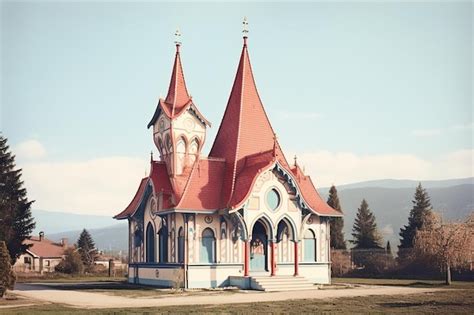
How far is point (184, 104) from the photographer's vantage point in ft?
123

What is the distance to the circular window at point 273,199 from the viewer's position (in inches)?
1361

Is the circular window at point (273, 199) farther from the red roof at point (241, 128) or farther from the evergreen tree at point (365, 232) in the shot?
the evergreen tree at point (365, 232)

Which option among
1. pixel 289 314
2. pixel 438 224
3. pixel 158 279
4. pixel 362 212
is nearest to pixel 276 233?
pixel 158 279

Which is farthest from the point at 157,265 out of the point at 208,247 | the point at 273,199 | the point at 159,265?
the point at 273,199

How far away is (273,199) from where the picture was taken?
3475 centimetres

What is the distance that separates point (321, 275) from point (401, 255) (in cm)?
1190

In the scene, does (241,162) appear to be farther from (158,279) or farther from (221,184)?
(158,279)

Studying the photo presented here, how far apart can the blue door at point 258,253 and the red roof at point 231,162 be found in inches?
133

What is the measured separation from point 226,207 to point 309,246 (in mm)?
6440

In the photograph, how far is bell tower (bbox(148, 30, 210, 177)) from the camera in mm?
36219

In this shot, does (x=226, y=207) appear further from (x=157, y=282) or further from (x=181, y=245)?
(x=157, y=282)

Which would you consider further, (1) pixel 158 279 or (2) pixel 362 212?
(2) pixel 362 212

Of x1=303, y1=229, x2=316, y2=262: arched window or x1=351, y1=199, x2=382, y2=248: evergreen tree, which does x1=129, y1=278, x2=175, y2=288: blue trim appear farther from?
x1=351, y1=199, x2=382, y2=248: evergreen tree

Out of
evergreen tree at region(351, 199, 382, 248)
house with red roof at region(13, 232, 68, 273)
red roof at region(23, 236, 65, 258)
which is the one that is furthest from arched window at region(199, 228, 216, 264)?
red roof at region(23, 236, 65, 258)
